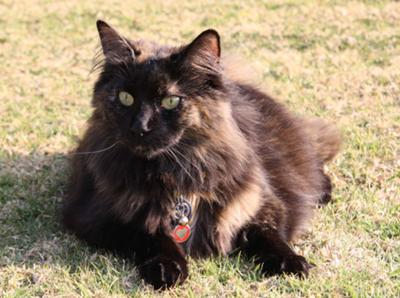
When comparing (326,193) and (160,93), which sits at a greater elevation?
(160,93)

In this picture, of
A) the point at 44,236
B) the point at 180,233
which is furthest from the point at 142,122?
the point at 44,236

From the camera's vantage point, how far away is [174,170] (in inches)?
117

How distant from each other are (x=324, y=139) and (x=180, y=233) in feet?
5.57

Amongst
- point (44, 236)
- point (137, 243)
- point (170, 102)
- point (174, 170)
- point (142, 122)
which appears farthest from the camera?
point (44, 236)

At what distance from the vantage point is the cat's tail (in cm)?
432

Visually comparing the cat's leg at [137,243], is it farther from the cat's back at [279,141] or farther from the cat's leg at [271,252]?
the cat's back at [279,141]

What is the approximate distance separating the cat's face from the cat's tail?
1.55 metres

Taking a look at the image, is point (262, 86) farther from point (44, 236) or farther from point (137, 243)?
point (44, 236)

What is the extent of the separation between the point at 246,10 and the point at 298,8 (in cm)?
77

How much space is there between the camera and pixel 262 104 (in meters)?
3.98

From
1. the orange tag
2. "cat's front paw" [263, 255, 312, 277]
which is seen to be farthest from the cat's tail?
the orange tag

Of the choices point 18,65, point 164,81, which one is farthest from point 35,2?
point 164,81

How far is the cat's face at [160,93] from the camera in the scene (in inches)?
111

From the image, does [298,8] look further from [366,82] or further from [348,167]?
[348,167]
